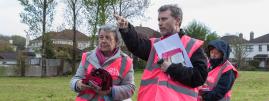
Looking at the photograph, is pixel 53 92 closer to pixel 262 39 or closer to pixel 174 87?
pixel 174 87

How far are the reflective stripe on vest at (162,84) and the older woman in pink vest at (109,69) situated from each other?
0.55 metres

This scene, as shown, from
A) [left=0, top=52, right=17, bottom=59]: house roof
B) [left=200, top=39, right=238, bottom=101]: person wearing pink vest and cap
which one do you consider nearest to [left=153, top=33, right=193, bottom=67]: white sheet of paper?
[left=200, top=39, right=238, bottom=101]: person wearing pink vest and cap

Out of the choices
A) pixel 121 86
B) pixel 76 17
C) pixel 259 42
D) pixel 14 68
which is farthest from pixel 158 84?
pixel 259 42

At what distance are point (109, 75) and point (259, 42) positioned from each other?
99944 mm

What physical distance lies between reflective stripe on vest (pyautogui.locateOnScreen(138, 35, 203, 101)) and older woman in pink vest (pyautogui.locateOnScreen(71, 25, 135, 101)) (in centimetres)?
55

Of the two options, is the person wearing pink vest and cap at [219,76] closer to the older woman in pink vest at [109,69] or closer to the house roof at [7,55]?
the older woman in pink vest at [109,69]

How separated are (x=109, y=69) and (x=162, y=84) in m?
0.91

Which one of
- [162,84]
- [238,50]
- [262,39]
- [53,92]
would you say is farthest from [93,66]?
[262,39]

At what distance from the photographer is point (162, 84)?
13.8 feet

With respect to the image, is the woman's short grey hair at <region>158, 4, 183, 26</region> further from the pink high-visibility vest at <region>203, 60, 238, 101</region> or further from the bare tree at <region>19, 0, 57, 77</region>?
the bare tree at <region>19, 0, 57, 77</region>

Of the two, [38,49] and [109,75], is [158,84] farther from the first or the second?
[38,49]

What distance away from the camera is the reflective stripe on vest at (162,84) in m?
4.20

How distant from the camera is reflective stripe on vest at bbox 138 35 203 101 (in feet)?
13.8

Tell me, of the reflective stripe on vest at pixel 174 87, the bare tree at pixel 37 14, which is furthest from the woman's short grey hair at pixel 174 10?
the bare tree at pixel 37 14
